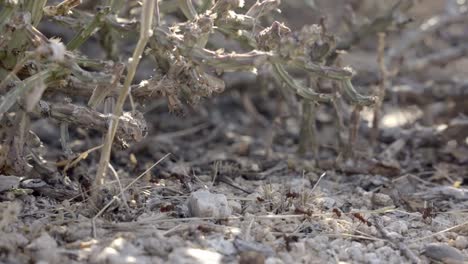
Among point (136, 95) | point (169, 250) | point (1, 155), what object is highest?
point (136, 95)

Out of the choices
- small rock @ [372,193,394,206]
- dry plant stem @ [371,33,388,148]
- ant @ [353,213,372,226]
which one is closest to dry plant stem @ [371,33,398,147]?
dry plant stem @ [371,33,388,148]

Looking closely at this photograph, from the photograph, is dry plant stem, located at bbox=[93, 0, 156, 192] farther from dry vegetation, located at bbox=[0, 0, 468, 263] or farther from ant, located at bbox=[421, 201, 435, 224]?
ant, located at bbox=[421, 201, 435, 224]

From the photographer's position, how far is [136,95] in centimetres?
263

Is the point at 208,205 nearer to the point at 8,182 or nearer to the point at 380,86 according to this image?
the point at 8,182

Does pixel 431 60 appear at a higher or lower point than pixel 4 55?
higher

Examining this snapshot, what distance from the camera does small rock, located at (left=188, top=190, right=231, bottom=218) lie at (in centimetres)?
228

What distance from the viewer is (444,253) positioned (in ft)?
7.12

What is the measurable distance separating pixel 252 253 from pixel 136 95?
91 centimetres

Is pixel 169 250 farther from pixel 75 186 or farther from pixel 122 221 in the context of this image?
pixel 75 186

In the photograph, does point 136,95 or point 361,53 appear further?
point 361,53

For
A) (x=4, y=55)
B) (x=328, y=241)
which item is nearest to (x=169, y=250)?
(x=328, y=241)

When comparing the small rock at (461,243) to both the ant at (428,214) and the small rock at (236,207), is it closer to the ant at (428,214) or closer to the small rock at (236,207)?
the ant at (428,214)

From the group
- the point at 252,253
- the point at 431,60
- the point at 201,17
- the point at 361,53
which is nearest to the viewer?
the point at 252,253

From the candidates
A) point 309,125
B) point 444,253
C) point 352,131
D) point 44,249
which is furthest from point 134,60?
point 352,131
